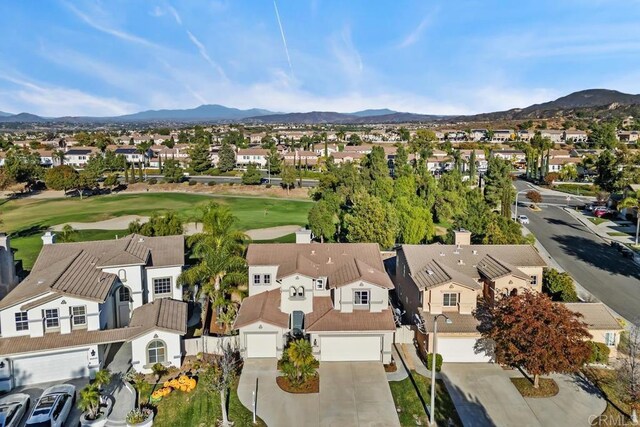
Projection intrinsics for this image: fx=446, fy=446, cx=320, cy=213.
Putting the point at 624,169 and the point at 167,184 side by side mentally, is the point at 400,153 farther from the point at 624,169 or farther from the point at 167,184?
the point at 167,184

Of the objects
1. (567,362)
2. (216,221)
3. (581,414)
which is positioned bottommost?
(581,414)

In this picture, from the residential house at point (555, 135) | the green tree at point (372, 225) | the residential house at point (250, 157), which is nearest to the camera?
the green tree at point (372, 225)

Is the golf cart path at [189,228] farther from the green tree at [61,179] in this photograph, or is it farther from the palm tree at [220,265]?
the green tree at [61,179]

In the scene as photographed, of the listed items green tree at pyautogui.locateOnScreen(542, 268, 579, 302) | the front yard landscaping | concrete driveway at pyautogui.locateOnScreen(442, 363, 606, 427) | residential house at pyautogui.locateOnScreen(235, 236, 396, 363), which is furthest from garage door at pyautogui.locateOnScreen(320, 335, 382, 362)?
green tree at pyautogui.locateOnScreen(542, 268, 579, 302)

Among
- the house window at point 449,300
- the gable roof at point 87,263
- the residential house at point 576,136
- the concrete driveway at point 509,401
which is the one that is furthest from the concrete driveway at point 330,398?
the residential house at point 576,136

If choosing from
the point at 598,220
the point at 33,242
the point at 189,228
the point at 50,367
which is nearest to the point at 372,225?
the point at 189,228

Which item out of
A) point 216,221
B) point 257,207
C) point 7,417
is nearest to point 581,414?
point 216,221
